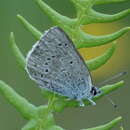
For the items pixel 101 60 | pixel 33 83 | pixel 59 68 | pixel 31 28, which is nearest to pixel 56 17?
pixel 31 28

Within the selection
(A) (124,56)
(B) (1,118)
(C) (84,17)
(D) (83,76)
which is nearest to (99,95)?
(C) (84,17)

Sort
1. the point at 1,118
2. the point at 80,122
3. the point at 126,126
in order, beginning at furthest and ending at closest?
the point at 80,122, the point at 126,126, the point at 1,118

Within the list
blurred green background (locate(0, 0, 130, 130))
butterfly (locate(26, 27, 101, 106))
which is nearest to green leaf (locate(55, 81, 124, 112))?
butterfly (locate(26, 27, 101, 106))

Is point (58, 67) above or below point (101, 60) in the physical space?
below

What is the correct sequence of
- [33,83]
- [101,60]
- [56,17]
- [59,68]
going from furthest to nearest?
[33,83] < [59,68] < [56,17] < [101,60]

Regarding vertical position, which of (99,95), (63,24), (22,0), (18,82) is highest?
(63,24)

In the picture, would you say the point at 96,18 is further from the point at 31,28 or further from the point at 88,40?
the point at 31,28

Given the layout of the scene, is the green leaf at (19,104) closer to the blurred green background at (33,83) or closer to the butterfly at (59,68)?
the butterfly at (59,68)

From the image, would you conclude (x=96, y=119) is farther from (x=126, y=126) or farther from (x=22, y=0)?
(x=22, y=0)
